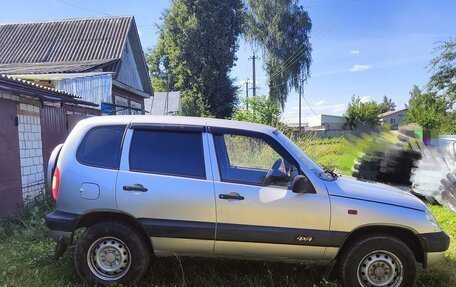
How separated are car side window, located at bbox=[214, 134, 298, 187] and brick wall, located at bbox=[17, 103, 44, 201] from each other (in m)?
4.81

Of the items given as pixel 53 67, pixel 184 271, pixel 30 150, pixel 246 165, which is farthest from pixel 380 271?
pixel 53 67

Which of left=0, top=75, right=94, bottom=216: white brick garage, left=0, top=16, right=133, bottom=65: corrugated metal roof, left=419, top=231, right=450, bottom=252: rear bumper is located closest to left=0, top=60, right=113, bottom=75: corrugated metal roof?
left=0, top=16, right=133, bottom=65: corrugated metal roof

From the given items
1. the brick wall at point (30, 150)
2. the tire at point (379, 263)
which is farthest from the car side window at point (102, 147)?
the brick wall at point (30, 150)

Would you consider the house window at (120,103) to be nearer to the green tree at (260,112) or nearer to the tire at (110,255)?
the green tree at (260,112)

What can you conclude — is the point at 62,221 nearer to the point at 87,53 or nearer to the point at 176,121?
the point at 176,121

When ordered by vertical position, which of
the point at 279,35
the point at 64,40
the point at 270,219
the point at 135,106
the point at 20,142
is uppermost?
the point at 279,35

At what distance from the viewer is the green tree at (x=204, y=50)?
35.5 meters

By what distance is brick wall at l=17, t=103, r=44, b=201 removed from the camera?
7.95 m

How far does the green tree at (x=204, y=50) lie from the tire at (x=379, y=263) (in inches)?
1242

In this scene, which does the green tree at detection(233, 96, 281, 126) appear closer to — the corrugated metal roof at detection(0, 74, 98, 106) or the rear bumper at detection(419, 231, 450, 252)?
the corrugated metal roof at detection(0, 74, 98, 106)

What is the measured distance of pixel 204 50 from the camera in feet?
117

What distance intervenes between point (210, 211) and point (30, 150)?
5.62 metres

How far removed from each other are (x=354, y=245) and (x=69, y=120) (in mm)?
8319

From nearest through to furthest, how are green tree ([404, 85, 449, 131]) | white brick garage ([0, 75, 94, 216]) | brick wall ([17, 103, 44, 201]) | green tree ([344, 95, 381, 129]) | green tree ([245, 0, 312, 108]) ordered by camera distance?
white brick garage ([0, 75, 94, 216])
brick wall ([17, 103, 44, 201])
green tree ([404, 85, 449, 131])
green tree ([245, 0, 312, 108])
green tree ([344, 95, 381, 129])
